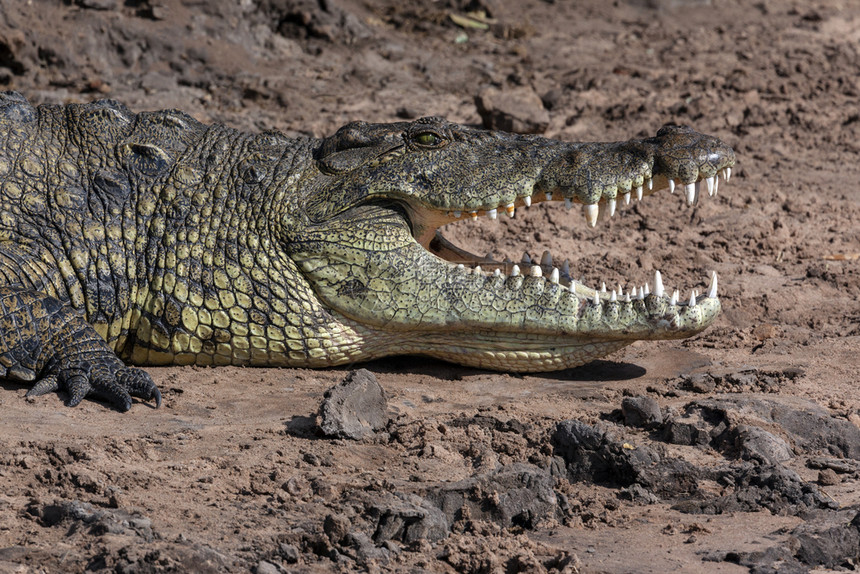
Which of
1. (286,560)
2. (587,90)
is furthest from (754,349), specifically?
(587,90)

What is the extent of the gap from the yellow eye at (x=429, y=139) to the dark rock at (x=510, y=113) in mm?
3320

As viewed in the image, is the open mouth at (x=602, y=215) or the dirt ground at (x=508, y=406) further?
the open mouth at (x=602, y=215)

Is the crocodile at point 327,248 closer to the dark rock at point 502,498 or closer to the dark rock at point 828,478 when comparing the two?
the dark rock at point 828,478

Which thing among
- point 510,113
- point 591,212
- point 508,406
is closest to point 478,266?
point 591,212

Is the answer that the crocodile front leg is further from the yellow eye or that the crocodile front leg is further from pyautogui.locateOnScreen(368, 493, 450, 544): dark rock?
the yellow eye

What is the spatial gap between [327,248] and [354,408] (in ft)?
3.57

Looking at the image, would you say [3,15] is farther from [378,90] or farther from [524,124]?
[524,124]

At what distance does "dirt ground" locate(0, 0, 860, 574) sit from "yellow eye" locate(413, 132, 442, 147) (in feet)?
3.70

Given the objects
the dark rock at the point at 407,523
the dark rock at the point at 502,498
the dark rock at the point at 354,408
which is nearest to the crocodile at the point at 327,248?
the dark rock at the point at 354,408

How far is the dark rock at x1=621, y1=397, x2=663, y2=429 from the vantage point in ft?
14.9

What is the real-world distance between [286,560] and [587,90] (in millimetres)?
7473

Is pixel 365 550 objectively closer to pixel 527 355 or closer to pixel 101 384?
pixel 101 384

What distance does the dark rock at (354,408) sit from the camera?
14.2 feet

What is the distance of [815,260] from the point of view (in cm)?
717
